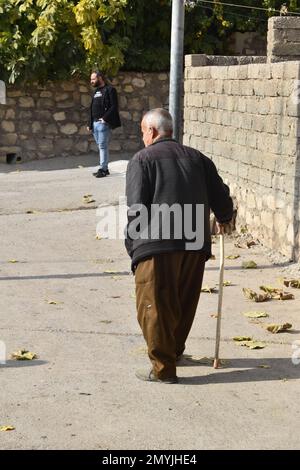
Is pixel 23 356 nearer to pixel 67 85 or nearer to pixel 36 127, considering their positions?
pixel 36 127

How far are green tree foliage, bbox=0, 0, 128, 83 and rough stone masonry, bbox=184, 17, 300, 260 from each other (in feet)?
15.9

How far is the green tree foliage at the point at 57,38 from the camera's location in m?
19.6

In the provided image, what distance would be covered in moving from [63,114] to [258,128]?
8.92 m

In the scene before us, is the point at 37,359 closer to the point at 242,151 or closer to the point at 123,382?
the point at 123,382

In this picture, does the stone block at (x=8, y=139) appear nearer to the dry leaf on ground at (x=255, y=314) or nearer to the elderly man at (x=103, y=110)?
the elderly man at (x=103, y=110)

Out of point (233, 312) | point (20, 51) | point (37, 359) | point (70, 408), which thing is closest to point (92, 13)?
point (20, 51)

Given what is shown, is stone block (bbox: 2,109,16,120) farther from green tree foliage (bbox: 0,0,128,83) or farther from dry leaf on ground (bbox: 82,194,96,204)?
dry leaf on ground (bbox: 82,194,96,204)

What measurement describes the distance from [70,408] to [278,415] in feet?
4.13

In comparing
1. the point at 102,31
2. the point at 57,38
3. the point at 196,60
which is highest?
the point at 102,31

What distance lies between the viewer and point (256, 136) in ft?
40.7

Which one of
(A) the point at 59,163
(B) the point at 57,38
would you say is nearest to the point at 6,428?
(A) the point at 59,163

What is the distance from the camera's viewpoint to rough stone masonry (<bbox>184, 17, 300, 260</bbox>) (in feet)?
36.7

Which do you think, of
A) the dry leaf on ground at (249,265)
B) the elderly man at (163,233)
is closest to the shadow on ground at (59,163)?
the dry leaf on ground at (249,265)

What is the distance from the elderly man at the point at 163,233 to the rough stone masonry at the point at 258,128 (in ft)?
13.3
